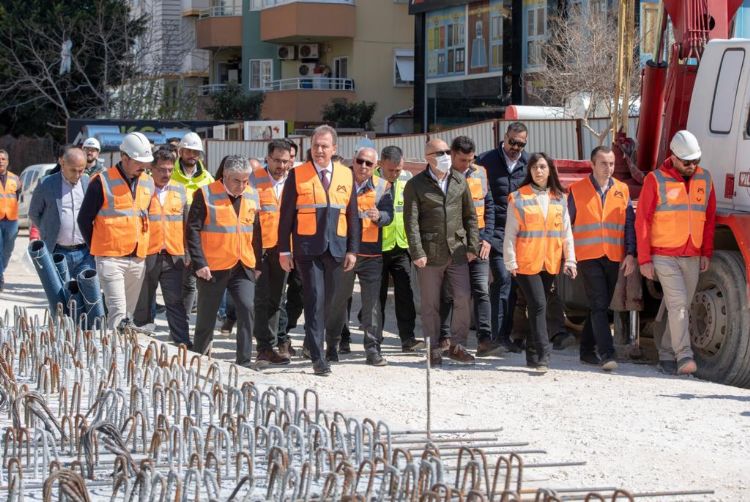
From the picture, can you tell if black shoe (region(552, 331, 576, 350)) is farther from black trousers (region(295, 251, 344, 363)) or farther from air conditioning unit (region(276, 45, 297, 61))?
air conditioning unit (region(276, 45, 297, 61))

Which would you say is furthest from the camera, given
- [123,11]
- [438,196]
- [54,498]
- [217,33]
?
[217,33]

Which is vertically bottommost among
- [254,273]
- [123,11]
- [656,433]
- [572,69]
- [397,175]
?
[656,433]

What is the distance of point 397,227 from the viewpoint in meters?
13.0

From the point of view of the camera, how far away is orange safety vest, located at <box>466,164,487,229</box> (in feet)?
40.6

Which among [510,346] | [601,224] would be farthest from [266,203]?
[601,224]

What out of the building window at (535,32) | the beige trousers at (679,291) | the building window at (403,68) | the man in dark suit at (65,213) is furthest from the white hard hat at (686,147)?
the building window at (403,68)

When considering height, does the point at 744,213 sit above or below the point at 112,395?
above

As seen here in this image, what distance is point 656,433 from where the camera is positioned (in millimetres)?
9008

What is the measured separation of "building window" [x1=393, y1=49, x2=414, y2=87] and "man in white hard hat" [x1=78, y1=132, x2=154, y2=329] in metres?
36.8

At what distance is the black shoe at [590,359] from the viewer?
12117mm

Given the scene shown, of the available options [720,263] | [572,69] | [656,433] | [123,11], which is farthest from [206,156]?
[656,433]

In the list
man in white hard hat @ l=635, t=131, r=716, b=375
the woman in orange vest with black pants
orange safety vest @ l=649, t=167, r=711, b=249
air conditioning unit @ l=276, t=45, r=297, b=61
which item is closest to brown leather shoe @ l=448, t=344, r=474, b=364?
the woman in orange vest with black pants

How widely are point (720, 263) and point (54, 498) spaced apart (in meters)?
6.52

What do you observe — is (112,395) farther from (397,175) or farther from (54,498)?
(397,175)
